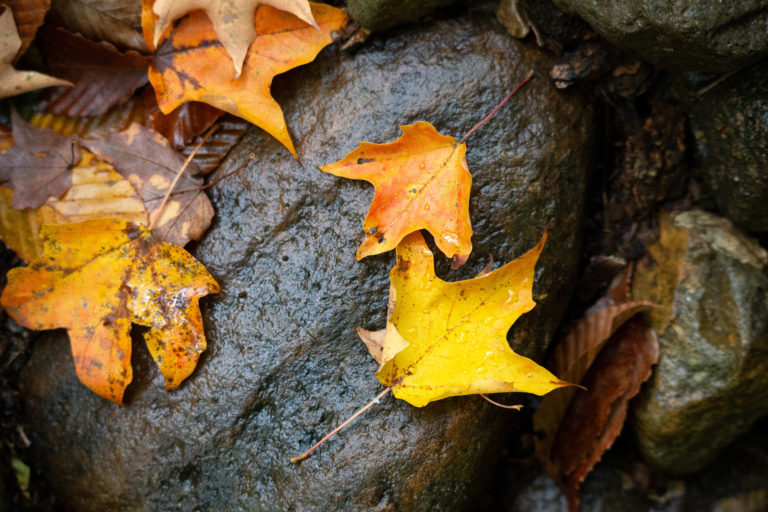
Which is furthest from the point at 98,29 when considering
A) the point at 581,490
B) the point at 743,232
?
the point at 581,490

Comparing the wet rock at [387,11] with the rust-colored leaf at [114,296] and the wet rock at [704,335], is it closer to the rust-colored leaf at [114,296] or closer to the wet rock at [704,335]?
the rust-colored leaf at [114,296]

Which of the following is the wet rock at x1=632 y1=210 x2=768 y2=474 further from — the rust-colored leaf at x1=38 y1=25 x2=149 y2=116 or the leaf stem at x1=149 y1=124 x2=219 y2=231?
the rust-colored leaf at x1=38 y1=25 x2=149 y2=116

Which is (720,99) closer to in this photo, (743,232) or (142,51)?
(743,232)

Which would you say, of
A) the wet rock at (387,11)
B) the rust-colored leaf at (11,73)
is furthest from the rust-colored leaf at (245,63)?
the rust-colored leaf at (11,73)

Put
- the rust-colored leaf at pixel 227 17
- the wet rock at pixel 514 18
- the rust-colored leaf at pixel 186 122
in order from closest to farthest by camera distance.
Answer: the rust-colored leaf at pixel 227 17
the wet rock at pixel 514 18
the rust-colored leaf at pixel 186 122

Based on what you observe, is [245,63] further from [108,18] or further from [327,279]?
[327,279]

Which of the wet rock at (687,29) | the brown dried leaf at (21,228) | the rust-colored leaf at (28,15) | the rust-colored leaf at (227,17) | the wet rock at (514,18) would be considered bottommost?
the brown dried leaf at (21,228)

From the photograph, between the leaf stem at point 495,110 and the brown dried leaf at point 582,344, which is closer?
the leaf stem at point 495,110

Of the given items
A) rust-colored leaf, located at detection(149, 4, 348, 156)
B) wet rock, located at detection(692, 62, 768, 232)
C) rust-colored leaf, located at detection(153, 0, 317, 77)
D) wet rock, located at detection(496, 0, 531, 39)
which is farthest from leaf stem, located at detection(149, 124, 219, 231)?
wet rock, located at detection(692, 62, 768, 232)
